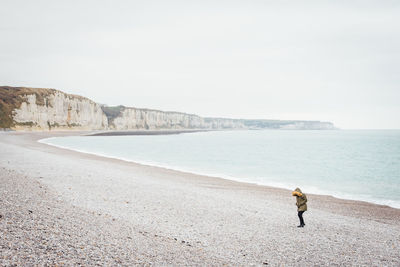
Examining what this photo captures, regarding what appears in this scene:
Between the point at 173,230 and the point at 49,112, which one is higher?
the point at 49,112

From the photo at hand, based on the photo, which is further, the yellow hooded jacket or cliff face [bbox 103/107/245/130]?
cliff face [bbox 103/107/245/130]

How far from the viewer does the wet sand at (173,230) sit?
5676 mm

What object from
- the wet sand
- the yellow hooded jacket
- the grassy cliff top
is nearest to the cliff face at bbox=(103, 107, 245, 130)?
the grassy cliff top

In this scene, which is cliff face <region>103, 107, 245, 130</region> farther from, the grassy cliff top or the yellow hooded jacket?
the yellow hooded jacket

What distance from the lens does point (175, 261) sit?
18.8ft

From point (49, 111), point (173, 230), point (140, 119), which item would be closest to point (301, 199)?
point (173, 230)

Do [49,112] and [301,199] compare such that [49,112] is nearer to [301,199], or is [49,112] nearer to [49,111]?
[49,111]

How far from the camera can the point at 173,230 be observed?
309 inches

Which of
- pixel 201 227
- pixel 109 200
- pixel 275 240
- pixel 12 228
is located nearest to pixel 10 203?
pixel 12 228

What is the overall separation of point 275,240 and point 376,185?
19611 mm

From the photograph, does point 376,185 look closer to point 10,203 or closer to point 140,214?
point 140,214

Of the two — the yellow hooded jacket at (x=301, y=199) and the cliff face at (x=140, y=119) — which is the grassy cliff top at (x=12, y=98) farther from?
the yellow hooded jacket at (x=301, y=199)

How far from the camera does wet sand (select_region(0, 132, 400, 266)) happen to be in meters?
5.68

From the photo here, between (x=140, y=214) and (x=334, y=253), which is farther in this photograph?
(x=140, y=214)
